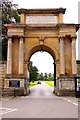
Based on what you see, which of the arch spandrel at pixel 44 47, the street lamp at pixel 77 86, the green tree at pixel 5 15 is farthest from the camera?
the green tree at pixel 5 15

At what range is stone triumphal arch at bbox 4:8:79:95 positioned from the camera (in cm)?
Result: 3058

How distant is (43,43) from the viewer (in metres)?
31.9

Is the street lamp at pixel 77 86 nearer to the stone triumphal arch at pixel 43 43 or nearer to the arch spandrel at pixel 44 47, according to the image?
the stone triumphal arch at pixel 43 43

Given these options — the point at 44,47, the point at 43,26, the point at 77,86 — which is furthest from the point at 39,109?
the point at 44,47

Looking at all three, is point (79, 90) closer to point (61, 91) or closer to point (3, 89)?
point (61, 91)

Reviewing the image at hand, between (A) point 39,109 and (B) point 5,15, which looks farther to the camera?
(B) point 5,15

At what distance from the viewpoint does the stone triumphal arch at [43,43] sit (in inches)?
1204

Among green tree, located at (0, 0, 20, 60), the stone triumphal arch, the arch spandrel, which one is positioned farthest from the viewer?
green tree, located at (0, 0, 20, 60)

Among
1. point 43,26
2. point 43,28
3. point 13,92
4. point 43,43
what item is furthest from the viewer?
point 43,43

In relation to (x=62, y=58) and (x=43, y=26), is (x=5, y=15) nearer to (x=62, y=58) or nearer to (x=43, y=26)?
(x=43, y=26)

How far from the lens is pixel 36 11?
32.3m

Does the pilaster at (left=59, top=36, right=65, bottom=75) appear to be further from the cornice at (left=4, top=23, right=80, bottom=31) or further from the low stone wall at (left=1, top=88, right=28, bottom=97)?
the low stone wall at (left=1, top=88, right=28, bottom=97)

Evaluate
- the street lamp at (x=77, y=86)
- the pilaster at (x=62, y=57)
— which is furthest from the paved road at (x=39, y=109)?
the pilaster at (x=62, y=57)

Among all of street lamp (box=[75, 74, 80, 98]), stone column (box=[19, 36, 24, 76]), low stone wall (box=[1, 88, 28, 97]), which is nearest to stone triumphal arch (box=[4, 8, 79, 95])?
stone column (box=[19, 36, 24, 76])
